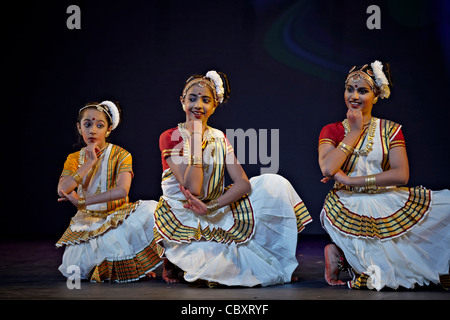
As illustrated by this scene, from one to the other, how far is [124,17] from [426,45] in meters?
2.70

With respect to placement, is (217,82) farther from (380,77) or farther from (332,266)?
(332,266)

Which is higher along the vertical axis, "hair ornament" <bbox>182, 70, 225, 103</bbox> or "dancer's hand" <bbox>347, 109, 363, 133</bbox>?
"hair ornament" <bbox>182, 70, 225, 103</bbox>

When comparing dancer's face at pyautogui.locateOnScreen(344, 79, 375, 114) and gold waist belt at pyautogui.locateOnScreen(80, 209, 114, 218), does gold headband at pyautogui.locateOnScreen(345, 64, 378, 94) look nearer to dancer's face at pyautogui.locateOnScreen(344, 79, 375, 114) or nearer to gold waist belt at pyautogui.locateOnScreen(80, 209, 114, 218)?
dancer's face at pyautogui.locateOnScreen(344, 79, 375, 114)

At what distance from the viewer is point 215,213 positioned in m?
3.29

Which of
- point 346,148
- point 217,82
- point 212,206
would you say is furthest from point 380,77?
point 212,206

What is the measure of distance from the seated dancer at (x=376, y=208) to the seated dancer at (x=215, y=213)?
0.84ft

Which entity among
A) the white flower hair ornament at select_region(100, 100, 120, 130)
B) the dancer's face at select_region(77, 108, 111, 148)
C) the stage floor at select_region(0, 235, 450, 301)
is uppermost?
the white flower hair ornament at select_region(100, 100, 120, 130)

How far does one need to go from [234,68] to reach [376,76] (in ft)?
7.83

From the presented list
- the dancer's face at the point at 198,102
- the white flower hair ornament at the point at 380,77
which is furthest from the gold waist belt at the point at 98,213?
the white flower hair ornament at the point at 380,77

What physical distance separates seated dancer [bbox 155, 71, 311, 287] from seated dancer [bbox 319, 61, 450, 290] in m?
0.26

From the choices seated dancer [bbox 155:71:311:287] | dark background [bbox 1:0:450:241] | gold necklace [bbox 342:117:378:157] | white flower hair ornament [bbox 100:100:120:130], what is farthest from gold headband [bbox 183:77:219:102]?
dark background [bbox 1:0:450:241]

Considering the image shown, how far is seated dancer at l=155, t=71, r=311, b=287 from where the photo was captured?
10.4 ft

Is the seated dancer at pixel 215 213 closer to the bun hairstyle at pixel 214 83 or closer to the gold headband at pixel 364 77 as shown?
the bun hairstyle at pixel 214 83

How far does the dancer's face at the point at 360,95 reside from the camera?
3277 millimetres
